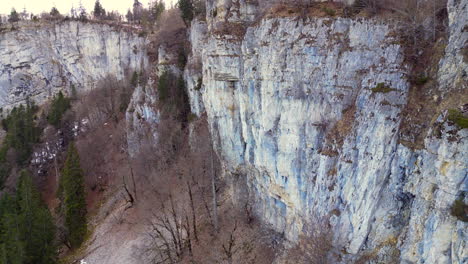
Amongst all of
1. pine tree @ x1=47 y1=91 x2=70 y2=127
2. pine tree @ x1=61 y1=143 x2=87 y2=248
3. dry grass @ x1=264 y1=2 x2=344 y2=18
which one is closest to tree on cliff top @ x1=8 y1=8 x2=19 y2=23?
pine tree @ x1=47 y1=91 x2=70 y2=127

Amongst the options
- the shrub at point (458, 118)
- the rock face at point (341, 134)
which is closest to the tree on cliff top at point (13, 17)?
the rock face at point (341, 134)

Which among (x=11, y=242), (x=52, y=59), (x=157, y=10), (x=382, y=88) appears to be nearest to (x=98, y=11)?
(x=157, y=10)

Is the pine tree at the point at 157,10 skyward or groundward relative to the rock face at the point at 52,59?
skyward

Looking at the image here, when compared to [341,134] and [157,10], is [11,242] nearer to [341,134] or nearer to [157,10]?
[341,134]

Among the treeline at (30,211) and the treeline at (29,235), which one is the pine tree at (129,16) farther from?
the treeline at (29,235)

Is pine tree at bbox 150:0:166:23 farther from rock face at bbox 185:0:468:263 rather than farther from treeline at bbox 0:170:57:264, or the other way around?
treeline at bbox 0:170:57:264

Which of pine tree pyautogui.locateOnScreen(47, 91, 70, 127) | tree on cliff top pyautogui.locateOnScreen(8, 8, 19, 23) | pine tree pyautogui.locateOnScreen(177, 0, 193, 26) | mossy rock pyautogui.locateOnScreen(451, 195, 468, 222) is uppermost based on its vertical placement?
tree on cliff top pyautogui.locateOnScreen(8, 8, 19, 23)

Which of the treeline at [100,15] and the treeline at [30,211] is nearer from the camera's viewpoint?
the treeline at [30,211]
